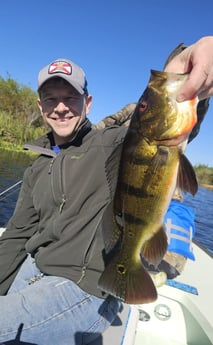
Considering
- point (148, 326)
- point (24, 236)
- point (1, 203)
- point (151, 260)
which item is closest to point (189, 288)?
point (148, 326)

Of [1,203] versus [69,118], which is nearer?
[69,118]

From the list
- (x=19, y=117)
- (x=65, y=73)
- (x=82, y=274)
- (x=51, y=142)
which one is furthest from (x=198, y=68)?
(x=19, y=117)

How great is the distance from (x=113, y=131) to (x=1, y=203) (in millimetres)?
9633

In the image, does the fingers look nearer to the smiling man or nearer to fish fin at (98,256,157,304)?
fish fin at (98,256,157,304)

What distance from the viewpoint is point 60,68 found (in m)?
2.54

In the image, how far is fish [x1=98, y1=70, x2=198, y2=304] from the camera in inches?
62.4

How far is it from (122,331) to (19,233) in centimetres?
121

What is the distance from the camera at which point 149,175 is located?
1657mm

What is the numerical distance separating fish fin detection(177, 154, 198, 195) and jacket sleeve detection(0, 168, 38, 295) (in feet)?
5.52

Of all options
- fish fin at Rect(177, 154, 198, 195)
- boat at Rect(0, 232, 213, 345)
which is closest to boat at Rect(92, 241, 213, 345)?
boat at Rect(0, 232, 213, 345)

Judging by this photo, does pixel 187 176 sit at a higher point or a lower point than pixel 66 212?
higher

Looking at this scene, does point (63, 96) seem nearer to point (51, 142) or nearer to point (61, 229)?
point (51, 142)

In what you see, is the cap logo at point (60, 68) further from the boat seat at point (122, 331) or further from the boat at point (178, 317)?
the boat at point (178, 317)

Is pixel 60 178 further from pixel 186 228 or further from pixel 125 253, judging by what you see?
pixel 186 228
